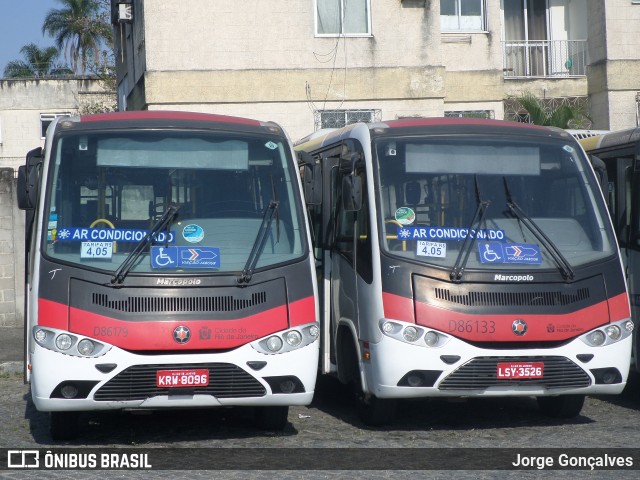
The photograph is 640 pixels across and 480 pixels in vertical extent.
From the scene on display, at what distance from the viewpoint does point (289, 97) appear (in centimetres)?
2019

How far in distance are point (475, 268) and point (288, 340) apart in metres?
1.74

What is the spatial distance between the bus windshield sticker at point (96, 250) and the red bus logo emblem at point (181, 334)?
827mm

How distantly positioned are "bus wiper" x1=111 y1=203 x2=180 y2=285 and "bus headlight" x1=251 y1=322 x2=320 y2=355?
1.16 metres

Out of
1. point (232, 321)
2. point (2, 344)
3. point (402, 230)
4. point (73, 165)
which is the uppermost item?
point (73, 165)

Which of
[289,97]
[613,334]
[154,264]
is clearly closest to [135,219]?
[154,264]

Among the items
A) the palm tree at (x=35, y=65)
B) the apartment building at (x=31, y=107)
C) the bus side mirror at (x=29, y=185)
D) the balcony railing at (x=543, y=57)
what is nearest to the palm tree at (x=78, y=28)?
the palm tree at (x=35, y=65)

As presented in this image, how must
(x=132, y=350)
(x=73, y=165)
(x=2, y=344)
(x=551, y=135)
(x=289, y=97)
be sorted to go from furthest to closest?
(x=289, y=97), (x=2, y=344), (x=551, y=135), (x=73, y=165), (x=132, y=350)

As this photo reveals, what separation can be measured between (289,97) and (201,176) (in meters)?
11.2

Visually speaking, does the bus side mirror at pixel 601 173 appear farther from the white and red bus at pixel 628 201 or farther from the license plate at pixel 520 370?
the license plate at pixel 520 370

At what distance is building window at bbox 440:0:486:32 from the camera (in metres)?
22.7

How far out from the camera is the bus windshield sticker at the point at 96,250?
8.67 m

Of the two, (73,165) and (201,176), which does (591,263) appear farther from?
(73,165)

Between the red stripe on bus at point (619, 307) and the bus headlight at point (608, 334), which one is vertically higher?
the red stripe on bus at point (619, 307)

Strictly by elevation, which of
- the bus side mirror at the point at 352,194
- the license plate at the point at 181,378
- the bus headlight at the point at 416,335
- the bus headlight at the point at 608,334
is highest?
the bus side mirror at the point at 352,194
